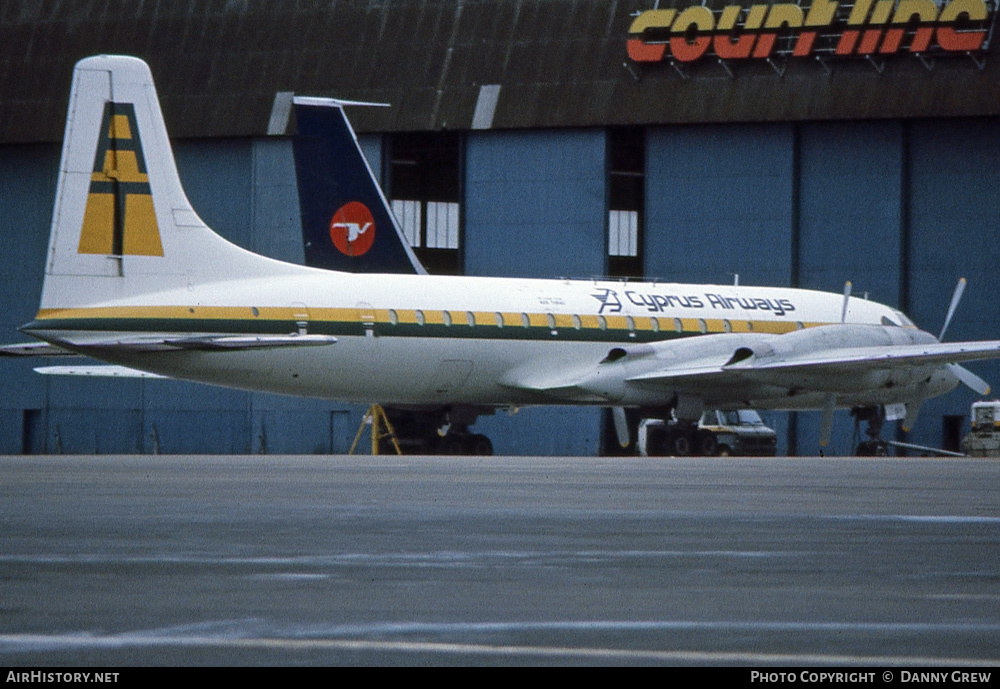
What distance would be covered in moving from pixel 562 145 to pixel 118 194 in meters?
21.8

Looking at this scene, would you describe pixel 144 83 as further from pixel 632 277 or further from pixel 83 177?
pixel 632 277

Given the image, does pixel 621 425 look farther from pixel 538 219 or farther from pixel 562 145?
pixel 562 145

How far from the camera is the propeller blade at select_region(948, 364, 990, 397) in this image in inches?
1230

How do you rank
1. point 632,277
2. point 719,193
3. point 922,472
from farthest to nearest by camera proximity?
1. point 632,277
2. point 719,193
3. point 922,472

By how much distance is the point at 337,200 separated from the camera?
36.0 meters

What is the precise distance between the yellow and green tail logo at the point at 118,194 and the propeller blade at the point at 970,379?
1586cm

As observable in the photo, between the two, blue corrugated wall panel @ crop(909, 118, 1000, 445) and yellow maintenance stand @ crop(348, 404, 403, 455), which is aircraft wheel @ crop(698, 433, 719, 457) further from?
blue corrugated wall panel @ crop(909, 118, 1000, 445)

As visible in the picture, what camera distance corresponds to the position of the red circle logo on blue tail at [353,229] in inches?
1399

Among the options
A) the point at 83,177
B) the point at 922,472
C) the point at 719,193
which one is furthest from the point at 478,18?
the point at 922,472

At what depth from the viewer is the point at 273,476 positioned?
15.5 m

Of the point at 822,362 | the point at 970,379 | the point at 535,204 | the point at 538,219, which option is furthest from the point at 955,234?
the point at 822,362

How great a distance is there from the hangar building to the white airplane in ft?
34.7

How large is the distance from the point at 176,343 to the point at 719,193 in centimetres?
2289

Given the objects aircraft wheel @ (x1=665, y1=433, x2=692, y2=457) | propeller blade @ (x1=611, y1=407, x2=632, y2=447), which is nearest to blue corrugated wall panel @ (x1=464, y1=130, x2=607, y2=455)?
propeller blade @ (x1=611, y1=407, x2=632, y2=447)
